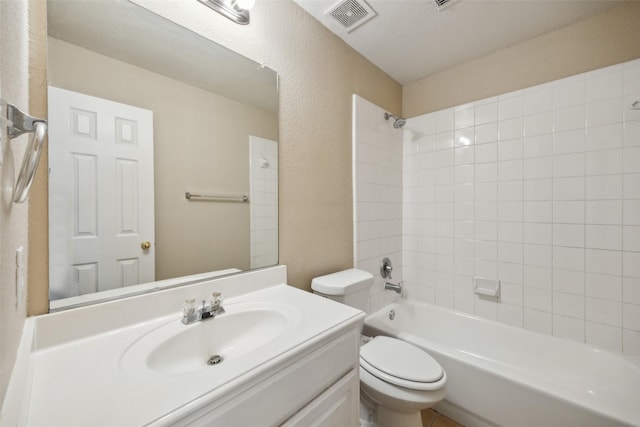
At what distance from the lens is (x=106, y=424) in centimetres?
43

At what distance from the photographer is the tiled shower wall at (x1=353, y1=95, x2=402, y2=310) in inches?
69.8

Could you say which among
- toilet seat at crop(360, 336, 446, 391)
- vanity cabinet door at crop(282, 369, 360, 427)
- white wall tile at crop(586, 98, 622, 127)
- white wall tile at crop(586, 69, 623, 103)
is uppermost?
white wall tile at crop(586, 69, 623, 103)

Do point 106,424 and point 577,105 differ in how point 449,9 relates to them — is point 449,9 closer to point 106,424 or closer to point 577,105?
point 577,105

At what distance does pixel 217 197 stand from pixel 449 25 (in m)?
1.72

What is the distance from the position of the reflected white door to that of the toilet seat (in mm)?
1078

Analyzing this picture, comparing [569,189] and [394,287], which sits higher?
[569,189]

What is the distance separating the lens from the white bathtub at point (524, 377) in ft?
3.58

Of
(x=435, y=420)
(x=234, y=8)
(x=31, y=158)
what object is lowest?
(x=435, y=420)

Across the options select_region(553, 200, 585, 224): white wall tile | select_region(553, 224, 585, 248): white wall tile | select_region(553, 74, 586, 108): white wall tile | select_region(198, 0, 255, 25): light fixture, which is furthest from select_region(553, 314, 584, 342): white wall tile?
select_region(198, 0, 255, 25): light fixture

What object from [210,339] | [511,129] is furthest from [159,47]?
[511,129]

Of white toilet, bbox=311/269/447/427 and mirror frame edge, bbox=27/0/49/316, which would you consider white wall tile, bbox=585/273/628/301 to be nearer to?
white toilet, bbox=311/269/447/427

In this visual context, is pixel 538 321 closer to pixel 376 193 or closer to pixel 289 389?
pixel 376 193

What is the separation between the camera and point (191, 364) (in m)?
0.79

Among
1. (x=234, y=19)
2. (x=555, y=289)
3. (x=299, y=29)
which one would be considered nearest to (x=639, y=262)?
(x=555, y=289)
